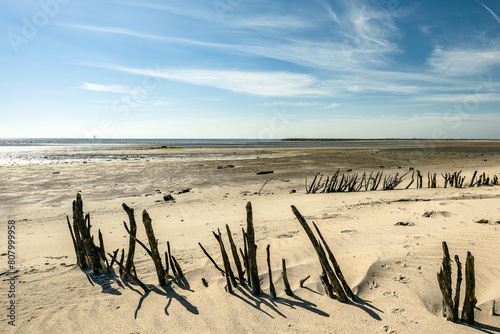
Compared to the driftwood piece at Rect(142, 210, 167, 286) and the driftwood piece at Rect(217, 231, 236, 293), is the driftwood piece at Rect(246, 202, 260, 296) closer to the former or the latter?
the driftwood piece at Rect(217, 231, 236, 293)

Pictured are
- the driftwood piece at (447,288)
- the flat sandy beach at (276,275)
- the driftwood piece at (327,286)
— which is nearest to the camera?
the driftwood piece at (447,288)

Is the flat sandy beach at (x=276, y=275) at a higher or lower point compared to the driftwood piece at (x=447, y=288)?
lower

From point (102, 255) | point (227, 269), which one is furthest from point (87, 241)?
point (227, 269)

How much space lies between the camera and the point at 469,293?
10.3ft

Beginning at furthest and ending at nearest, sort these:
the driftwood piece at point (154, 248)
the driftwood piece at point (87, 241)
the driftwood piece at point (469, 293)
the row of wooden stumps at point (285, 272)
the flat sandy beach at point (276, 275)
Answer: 1. the driftwood piece at point (87, 241)
2. the driftwood piece at point (154, 248)
3. the row of wooden stumps at point (285, 272)
4. the flat sandy beach at point (276, 275)
5. the driftwood piece at point (469, 293)

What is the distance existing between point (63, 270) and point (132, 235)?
1782 millimetres

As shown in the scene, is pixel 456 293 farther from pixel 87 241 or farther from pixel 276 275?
pixel 87 241

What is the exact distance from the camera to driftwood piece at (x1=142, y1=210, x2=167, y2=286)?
411 cm

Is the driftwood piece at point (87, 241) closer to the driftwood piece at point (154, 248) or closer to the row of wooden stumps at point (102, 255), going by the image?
the row of wooden stumps at point (102, 255)

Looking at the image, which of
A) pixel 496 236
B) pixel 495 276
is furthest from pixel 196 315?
pixel 496 236

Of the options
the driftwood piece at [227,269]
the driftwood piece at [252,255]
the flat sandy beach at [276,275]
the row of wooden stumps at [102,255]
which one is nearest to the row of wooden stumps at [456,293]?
the flat sandy beach at [276,275]

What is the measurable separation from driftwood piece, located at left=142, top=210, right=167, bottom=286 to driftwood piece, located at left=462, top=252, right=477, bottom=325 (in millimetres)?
3654

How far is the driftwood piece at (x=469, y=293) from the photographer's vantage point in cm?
308

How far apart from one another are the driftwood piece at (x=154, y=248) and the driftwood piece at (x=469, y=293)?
12.0ft
